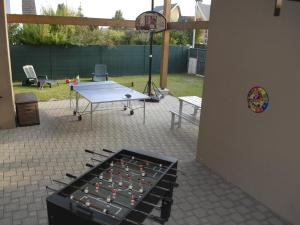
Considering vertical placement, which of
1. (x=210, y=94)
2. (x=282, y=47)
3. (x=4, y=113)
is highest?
(x=282, y=47)

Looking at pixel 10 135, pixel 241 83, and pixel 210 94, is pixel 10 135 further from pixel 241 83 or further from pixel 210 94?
pixel 241 83

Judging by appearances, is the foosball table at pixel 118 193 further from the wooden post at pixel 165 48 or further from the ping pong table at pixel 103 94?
the wooden post at pixel 165 48

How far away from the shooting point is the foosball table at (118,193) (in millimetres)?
2049

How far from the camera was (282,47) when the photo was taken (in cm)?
349

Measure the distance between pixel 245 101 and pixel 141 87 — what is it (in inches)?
302

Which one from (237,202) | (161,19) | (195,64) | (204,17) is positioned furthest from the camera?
(204,17)

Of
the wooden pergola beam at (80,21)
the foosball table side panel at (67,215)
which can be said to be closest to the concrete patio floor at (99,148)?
the foosball table side panel at (67,215)

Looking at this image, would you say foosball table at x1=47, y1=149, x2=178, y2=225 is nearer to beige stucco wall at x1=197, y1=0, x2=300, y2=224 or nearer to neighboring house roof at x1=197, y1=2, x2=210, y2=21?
beige stucco wall at x1=197, y1=0, x2=300, y2=224

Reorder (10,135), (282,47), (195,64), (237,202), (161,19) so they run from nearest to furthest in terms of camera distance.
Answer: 1. (282,47)
2. (237,202)
3. (10,135)
4. (161,19)
5. (195,64)

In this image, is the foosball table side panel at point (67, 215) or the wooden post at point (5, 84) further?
the wooden post at point (5, 84)

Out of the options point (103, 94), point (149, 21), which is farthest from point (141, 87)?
point (103, 94)

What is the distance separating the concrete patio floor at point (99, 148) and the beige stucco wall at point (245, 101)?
34 centimetres

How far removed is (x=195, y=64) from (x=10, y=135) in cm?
1142

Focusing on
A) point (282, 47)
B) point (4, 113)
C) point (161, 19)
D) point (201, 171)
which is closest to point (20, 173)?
point (4, 113)
